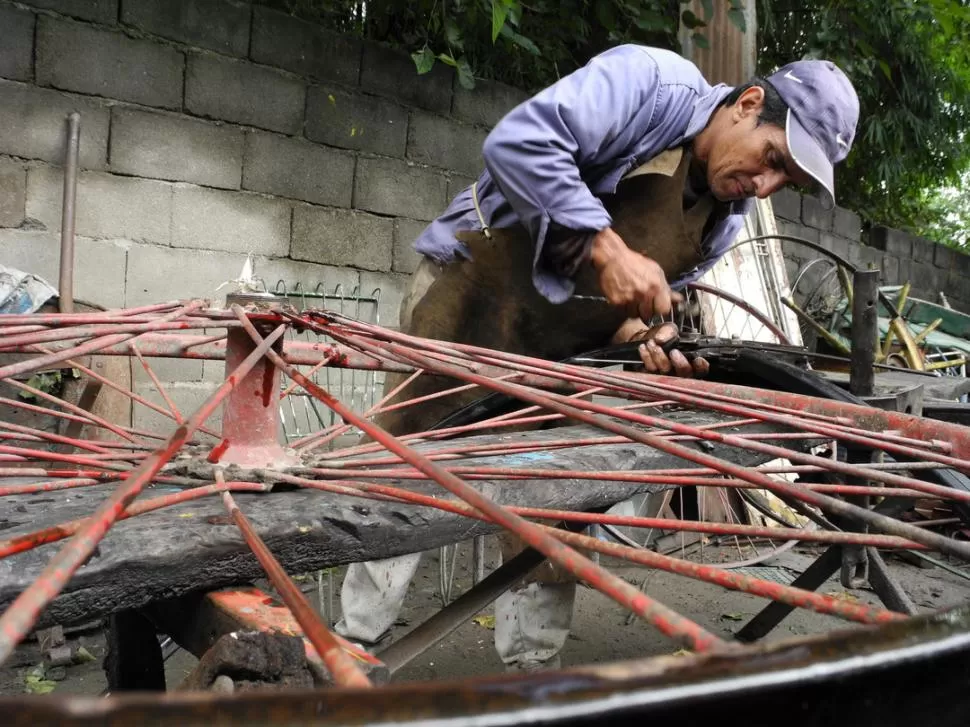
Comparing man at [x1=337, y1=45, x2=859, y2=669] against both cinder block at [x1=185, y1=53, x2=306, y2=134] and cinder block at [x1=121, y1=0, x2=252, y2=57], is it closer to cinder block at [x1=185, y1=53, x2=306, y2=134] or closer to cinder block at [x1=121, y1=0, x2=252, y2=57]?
cinder block at [x1=185, y1=53, x2=306, y2=134]

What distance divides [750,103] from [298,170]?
2268 millimetres

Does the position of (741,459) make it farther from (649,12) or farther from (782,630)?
(649,12)

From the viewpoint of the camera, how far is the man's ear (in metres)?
2.23

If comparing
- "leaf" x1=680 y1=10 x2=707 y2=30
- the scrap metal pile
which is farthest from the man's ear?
"leaf" x1=680 y1=10 x2=707 y2=30

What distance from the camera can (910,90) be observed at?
22.9 ft

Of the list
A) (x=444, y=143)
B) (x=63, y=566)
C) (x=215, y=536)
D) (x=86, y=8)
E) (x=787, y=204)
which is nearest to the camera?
(x=63, y=566)

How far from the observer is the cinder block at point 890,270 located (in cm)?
745

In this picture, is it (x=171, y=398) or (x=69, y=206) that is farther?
(x=171, y=398)

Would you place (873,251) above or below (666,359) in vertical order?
above

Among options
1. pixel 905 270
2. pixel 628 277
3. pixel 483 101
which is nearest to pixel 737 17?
pixel 483 101

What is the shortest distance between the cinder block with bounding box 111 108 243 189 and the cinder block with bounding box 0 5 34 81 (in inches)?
13.3

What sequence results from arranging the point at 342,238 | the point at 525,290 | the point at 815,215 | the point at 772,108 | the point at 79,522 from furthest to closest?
the point at 815,215, the point at 342,238, the point at 525,290, the point at 772,108, the point at 79,522

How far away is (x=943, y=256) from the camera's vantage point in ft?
28.0

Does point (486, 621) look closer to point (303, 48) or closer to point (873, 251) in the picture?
point (303, 48)
